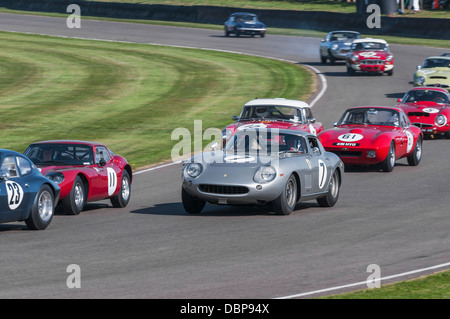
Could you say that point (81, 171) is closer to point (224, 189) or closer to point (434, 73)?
point (224, 189)

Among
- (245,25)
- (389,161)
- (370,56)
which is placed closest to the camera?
(389,161)

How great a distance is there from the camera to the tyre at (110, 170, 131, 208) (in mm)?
15883

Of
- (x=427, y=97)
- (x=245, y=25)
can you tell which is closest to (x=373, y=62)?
(x=427, y=97)

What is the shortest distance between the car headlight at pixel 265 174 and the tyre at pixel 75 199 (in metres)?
2.85

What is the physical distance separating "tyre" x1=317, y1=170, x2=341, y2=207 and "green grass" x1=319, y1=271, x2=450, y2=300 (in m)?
5.63

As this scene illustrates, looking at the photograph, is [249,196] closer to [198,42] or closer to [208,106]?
[208,106]

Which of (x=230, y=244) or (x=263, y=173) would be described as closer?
(x=230, y=244)

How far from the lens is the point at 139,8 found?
65.5 meters

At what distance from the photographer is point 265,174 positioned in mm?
13875

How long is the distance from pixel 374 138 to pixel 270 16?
137 feet

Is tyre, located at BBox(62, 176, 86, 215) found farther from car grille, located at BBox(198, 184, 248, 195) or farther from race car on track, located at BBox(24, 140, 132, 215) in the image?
car grille, located at BBox(198, 184, 248, 195)

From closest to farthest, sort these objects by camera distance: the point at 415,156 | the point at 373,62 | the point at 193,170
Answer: the point at 193,170 < the point at 415,156 < the point at 373,62

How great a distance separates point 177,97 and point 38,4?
38.0 metres

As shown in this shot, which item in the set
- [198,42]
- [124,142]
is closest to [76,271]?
[124,142]
